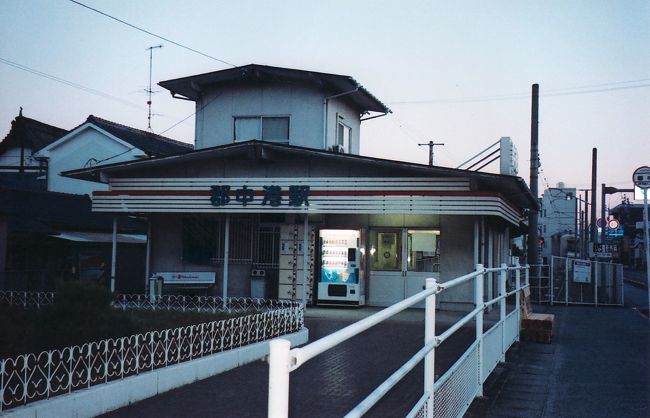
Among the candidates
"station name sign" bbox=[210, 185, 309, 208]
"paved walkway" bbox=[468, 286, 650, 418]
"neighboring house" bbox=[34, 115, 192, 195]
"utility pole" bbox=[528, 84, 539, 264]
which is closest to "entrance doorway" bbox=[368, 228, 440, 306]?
"station name sign" bbox=[210, 185, 309, 208]

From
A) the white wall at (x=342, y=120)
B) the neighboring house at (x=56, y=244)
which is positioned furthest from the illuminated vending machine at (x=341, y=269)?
the neighboring house at (x=56, y=244)

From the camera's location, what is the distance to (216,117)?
21.7 m

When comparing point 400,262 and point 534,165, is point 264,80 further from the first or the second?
point 534,165

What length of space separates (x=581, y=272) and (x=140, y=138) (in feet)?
78.8

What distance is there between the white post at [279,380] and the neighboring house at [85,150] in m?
32.4

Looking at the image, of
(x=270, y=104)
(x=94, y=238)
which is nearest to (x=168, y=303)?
(x=94, y=238)

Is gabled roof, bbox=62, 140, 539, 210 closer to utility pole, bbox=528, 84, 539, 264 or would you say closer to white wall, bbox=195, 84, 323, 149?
white wall, bbox=195, 84, 323, 149

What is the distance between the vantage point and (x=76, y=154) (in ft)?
113

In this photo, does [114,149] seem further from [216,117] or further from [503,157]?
[503,157]

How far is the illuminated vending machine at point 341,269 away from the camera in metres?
17.7

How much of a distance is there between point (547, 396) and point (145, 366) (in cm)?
531

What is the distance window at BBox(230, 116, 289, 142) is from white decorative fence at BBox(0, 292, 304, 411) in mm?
9713

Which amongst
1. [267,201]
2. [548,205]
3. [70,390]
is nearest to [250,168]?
[267,201]

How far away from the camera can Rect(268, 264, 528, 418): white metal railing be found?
2.23 metres
